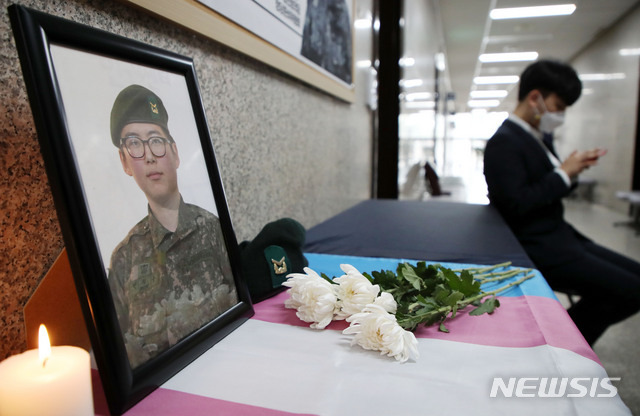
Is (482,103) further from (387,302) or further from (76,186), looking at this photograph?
(76,186)

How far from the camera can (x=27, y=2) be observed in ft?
1.40

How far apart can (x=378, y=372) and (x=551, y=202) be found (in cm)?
124

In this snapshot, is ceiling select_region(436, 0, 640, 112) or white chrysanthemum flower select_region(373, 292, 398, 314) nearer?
white chrysanthemum flower select_region(373, 292, 398, 314)

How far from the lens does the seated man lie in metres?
1.25

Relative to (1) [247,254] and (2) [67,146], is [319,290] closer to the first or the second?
(1) [247,254]

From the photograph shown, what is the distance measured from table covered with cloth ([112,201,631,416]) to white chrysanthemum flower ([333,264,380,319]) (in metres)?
0.04

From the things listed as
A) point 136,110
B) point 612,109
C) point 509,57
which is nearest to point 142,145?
point 136,110

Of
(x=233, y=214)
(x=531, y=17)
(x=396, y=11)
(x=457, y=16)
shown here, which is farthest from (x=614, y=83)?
(x=233, y=214)

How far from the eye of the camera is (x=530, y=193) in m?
1.37

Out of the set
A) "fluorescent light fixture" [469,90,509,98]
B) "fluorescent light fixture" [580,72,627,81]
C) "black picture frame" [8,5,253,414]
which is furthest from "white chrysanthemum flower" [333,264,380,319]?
"fluorescent light fixture" [469,90,509,98]

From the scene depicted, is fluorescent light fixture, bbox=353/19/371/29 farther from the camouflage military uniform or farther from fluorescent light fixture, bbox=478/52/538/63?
fluorescent light fixture, bbox=478/52/538/63

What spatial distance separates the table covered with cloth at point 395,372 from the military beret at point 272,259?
0.17 ft

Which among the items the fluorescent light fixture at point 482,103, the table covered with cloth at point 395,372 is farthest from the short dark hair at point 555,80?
the fluorescent light fixture at point 482,103

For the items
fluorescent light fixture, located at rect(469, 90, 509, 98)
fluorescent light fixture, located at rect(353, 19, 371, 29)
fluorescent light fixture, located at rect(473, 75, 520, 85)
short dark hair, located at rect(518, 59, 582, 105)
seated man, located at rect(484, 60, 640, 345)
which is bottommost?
seated man, located at rect(484, 60, 640, 345)
